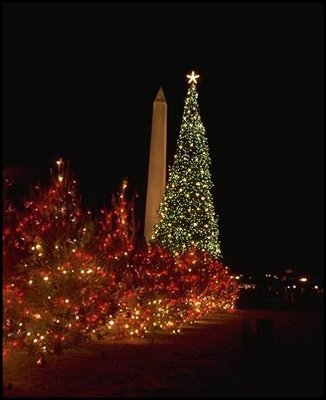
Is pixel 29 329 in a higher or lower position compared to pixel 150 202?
lower

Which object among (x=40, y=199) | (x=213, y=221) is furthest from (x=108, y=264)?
(x=213, y=221)

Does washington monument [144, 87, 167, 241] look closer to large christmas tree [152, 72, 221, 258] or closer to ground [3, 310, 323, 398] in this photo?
large christmas tree [152, 72, 221, 258]

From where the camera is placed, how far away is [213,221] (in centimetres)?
3950

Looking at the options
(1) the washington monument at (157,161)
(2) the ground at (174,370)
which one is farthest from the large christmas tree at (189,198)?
(2) the ground at (174,370)

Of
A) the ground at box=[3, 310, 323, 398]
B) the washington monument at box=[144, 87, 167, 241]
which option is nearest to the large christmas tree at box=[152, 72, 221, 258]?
the washington monument at box=[144, 87, 167, 241]

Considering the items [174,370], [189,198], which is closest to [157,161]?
[189,198]

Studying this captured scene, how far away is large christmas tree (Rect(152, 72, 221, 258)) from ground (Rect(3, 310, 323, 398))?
52.0 ft

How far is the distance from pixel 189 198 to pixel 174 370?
23939mm

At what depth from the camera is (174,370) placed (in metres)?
14.6

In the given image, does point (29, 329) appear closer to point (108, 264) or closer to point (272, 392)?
point (108, 264)

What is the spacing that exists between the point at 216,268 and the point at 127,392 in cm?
2475

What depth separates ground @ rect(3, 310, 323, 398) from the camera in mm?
12109

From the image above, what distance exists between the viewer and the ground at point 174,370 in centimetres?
1211

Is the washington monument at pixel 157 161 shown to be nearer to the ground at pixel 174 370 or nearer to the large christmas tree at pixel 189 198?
the large christmas tree at pixel 189 198
